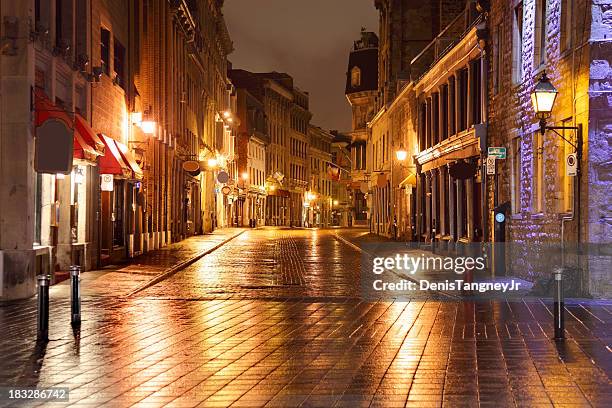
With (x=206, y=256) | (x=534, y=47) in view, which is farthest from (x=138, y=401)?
(x=206, y=256)

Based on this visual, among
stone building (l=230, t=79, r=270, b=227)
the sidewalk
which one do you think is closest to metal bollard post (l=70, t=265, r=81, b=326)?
the sidewalk

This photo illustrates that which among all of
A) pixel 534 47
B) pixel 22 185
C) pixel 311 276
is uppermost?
pixel 534 47

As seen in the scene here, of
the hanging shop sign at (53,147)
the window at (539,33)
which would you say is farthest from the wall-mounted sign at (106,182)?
the window at (539,33)

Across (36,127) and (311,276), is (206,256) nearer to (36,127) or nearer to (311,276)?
(311,276)

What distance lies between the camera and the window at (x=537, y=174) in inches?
819

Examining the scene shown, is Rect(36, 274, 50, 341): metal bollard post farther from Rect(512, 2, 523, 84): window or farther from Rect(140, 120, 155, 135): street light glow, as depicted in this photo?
Rect(140, 120, 155, 135): street light glow

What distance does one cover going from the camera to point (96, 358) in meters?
10.4

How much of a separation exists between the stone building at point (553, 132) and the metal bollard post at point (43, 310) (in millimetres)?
9685

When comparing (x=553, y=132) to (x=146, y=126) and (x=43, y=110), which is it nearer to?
(x=43, y=110)

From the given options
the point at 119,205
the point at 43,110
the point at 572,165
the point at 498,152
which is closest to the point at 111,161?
the point at 119,205

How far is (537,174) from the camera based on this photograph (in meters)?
21.3

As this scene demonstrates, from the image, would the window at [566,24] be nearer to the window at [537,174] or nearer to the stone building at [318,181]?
the window at [537,174]

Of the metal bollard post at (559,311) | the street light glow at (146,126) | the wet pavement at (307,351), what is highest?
the street light glow at (146,126)

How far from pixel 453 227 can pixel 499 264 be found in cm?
1020
